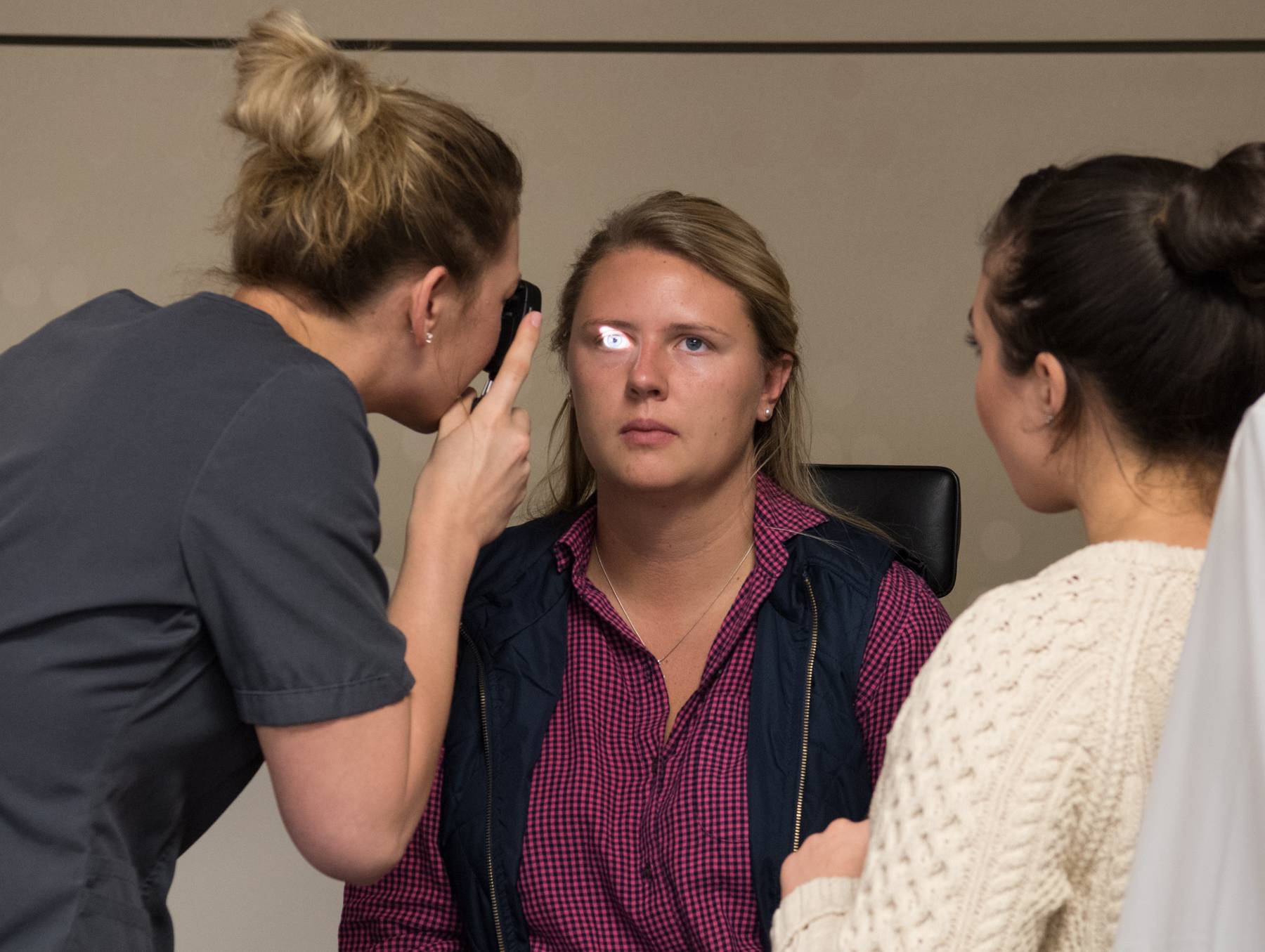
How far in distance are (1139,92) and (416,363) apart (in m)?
2.22

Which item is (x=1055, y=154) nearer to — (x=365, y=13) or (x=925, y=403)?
(x=925, y=403)

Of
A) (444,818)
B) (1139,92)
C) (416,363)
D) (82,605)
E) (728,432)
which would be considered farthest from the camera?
(1139,92)

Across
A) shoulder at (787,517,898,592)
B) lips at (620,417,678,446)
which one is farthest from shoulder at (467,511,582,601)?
shoulder at (787,517,898,592)

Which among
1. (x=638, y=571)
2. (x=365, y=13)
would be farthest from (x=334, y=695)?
(x=365, y=13)

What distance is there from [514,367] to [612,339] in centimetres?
23

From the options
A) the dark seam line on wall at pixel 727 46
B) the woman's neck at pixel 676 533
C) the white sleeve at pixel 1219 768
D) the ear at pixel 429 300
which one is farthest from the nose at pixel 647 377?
the dark seam line on wall at pixel 727 46

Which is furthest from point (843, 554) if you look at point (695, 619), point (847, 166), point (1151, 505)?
point (847, 166)

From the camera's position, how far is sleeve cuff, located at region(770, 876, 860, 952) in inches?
37.1

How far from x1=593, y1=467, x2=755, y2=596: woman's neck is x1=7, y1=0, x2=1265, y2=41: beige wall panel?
1.60 metres

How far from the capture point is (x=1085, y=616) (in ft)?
2.88

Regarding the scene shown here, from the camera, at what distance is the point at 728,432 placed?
5.33 ft

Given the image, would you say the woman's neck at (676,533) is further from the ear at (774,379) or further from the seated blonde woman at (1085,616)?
the seated blonde woman at (1085,616)

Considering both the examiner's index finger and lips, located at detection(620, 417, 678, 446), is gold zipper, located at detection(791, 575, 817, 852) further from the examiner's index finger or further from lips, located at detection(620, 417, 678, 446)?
the examiner's index finger

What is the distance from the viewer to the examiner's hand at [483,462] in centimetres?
131
